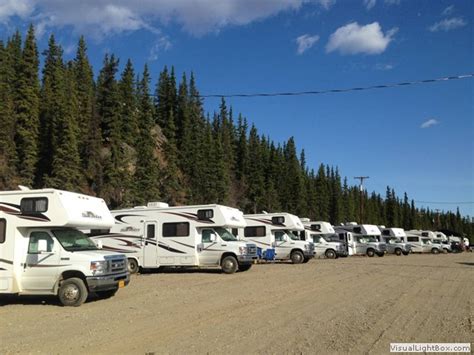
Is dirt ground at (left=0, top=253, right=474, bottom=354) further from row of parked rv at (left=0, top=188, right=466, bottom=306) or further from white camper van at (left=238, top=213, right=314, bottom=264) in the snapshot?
white camper van at (left=238, top=213, right=314, bottom=264)

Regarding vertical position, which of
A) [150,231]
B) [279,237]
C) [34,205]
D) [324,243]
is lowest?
[324,243]

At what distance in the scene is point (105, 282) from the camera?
12.5 meters

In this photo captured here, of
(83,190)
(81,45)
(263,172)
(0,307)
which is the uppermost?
(81,45)

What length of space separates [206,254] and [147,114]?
52.1 metres

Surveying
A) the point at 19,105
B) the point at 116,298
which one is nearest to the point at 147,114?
the point at 19,105

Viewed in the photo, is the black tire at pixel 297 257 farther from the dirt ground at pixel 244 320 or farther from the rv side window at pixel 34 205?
the rv side window at pixel 34 205

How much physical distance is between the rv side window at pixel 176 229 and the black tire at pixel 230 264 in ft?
6.87

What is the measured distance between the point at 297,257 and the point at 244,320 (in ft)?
64.5

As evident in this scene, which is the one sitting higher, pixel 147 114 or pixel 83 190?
pixel 147 114

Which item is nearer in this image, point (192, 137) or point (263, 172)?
point (192, 137)

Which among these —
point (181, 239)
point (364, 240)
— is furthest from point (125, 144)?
point (181, 239)

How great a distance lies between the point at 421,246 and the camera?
5494 centimetres

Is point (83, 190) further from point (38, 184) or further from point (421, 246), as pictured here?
point (421, 246)

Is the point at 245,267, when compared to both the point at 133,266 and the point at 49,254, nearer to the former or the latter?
A: the point at 133,266
